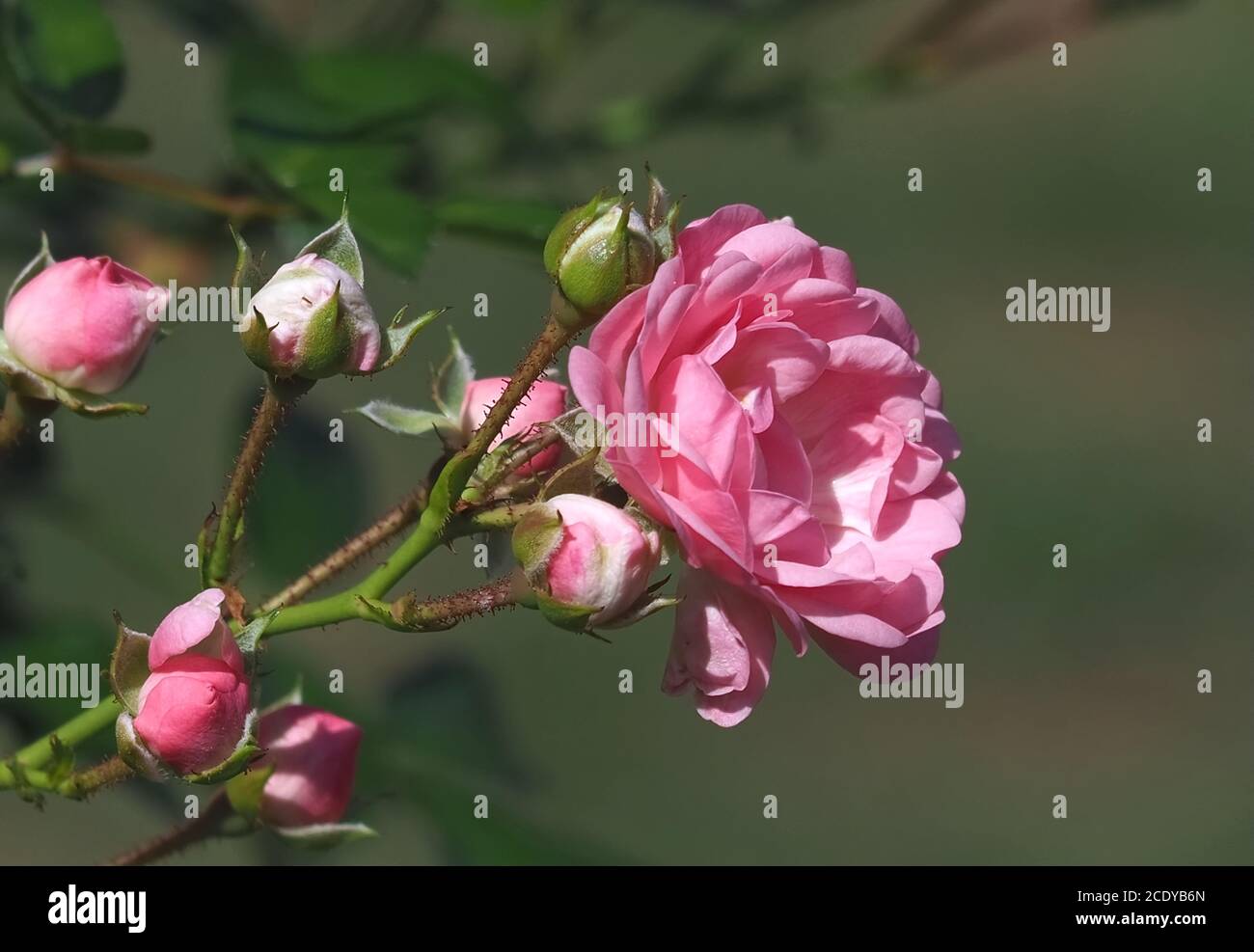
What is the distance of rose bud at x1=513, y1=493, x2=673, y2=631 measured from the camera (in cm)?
66

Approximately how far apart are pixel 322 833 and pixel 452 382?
0.27 m

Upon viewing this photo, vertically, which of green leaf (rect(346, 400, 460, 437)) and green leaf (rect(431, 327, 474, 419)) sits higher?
green leaf (rect(431, 327, 474, 419))

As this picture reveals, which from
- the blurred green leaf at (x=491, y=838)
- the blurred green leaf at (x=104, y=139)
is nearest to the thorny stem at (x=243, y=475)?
the blurred green leaf at (x=104, y=139)

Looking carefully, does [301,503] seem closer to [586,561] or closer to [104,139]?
[104,139]

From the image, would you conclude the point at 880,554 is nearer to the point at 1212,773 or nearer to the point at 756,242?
the point at 756,242

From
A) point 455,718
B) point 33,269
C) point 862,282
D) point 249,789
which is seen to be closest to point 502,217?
point 33,269

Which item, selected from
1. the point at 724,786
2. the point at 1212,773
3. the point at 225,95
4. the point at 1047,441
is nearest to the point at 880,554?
the point at 225,95

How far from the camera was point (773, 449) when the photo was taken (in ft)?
2.48

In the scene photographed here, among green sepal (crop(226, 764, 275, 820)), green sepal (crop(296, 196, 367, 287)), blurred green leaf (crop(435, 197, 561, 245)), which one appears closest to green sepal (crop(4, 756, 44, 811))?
green sepal (crop(226, 764, 275, 820))

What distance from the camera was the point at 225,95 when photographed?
1084mm

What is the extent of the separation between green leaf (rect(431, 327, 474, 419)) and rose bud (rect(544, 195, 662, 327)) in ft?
0.31

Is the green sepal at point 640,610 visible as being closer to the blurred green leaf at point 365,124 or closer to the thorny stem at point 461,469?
the thorny stem at point 461,469

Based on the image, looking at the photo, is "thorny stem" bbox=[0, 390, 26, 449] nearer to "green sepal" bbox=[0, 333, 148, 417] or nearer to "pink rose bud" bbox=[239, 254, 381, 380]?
"green sepal" bbox=[0, 333, 148, 417]
